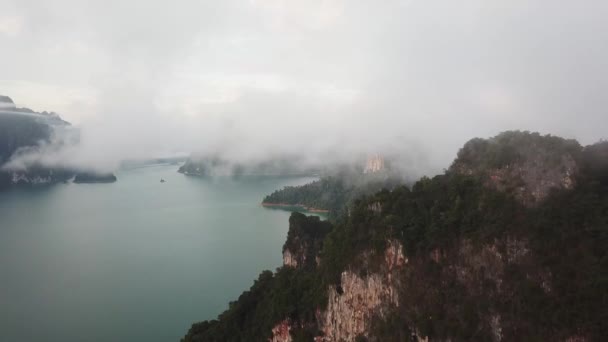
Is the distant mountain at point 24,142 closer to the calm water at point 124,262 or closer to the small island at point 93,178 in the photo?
the small island at point 93,178

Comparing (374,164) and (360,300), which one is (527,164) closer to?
(360,300)

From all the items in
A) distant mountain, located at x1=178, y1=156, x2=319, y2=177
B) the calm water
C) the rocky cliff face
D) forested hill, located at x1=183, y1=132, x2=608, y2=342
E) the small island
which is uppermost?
distant mountain, located at x1=178, y1=156, x2=319, y2=177

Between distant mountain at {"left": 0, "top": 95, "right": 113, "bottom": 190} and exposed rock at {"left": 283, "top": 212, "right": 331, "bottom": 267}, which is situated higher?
distant mountain at {"left": 0, "top": 95, "right": 113, "bottom": 190}

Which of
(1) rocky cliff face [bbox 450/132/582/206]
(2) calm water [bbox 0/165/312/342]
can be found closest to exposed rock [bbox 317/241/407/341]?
(1) rocky cliff face [bbox 450/132/582/206]

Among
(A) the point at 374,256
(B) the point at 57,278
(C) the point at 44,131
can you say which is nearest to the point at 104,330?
(B) the point at 57,278

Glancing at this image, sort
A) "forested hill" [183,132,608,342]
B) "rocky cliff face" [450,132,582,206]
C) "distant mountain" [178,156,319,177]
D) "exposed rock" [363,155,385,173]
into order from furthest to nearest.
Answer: "distant mountain" [178,156,319,177]
"exposed rock" [363,155,385,173]
"rocky cliff face" [450,132,582,206]
"forested hill" [183,132,608,342]

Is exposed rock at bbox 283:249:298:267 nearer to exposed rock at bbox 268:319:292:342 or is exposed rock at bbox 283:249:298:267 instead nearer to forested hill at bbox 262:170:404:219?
exposed rock at bbox 268:319:292:342

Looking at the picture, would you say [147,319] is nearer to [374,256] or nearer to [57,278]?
[57,278]
